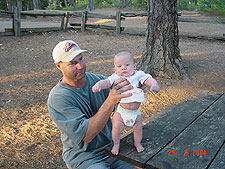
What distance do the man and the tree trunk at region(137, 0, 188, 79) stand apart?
3746mm

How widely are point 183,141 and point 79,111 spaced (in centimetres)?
86

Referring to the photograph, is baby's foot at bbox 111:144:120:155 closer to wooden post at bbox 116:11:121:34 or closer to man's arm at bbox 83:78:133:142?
man's arm at bbox 83:78:133:142

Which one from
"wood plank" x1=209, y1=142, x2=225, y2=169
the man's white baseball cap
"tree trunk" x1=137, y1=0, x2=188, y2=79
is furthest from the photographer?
"tree trunk" x1=137, y1=0, x2=188, y2=79

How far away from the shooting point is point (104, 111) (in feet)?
6.53

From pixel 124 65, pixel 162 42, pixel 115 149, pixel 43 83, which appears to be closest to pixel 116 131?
pixel 115 149

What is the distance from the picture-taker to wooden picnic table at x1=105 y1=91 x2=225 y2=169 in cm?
174

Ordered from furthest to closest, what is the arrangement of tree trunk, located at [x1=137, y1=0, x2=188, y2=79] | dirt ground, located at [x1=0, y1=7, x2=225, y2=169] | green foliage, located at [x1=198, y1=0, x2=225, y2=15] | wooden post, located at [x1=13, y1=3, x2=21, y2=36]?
green foliage, located at [x1=198, y1=0, x2=225, y2=15] → wooden post, located at [x1=13, y1=3, x2=21, y2=36] → tree trunk, located at [x1=137, y1=0, x2=188, y2=79] → dirt ground, located at [x1=0, y1=7, x2=225, y2=169]

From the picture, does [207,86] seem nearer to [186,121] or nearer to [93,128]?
[186,121]

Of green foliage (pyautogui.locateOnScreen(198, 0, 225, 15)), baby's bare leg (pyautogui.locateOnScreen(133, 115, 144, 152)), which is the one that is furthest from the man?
green foliage (pyautogui.locateOnScreen(198, 0, 225, 15))

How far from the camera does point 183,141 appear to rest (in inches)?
78.7

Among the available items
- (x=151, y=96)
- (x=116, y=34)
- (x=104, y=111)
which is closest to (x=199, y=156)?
(x=104, y=111)

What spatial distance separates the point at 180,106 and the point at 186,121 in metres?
0.44

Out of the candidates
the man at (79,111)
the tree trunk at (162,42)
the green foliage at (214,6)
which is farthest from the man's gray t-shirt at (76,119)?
the green foliage at (214,6)

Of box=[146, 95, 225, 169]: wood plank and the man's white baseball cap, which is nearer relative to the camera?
box=[146, 95, 225, 169]: wood plank
